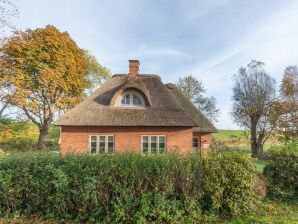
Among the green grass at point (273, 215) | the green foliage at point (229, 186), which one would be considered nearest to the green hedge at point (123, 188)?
the green foliage at point (229, 186)

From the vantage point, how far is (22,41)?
76.8ft

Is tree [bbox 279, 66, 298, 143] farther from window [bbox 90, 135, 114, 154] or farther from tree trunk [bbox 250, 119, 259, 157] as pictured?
window [bbox 90, 135, 114, 154]

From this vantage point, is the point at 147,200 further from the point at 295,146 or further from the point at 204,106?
the point at 204,106

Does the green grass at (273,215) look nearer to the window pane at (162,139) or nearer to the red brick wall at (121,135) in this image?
the red brick wall at (121,135)

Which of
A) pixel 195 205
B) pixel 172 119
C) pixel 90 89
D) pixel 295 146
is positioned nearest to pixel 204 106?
pixel 90 89

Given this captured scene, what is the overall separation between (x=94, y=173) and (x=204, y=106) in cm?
3699

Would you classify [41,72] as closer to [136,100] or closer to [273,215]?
[136,100]

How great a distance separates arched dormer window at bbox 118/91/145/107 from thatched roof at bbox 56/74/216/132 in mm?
427

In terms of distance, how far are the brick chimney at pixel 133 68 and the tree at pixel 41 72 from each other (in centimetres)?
1009

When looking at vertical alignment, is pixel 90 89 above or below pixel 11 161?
above

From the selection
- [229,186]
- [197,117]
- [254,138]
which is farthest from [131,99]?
[254,138]

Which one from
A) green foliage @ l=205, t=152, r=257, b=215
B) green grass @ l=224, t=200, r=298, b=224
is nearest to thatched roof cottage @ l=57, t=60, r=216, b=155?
green grass @ l=224, t=200, r=298, b=224

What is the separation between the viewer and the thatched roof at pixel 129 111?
1620cm

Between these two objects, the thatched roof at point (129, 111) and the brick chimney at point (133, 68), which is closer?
the thatched roof at point (129, 111)
